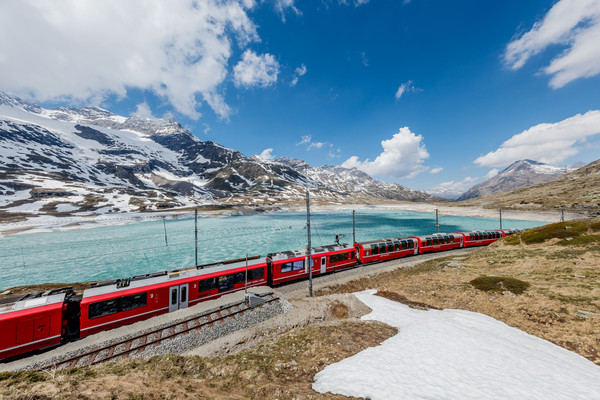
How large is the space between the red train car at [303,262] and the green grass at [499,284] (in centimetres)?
1413

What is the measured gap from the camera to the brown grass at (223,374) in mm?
6195

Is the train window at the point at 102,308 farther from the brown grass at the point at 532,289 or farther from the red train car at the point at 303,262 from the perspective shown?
the brown grass at the point at 532,289

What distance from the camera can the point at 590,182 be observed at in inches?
5394

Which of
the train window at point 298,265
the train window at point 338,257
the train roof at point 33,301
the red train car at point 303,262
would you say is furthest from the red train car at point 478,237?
the train roof at point 33,301

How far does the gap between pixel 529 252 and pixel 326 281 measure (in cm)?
2717

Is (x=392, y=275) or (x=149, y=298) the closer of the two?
(x=149, y=298)

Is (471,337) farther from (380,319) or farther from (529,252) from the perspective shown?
(529,252)

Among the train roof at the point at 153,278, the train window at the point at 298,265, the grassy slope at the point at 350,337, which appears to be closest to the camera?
the grassy slope at the point at 350,337

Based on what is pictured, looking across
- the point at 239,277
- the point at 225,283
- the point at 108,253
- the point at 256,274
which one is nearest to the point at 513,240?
the point at 256,274

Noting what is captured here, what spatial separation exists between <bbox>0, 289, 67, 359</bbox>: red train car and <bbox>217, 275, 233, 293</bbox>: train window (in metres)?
10.3

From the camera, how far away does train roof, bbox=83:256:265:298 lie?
1647 cm

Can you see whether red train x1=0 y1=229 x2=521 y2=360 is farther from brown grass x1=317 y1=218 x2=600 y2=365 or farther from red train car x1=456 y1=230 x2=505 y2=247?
red train car x1=456 y1=230 x2=505 y2=247

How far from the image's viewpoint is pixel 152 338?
1454cm

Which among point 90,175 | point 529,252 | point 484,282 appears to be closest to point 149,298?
point 484,282
